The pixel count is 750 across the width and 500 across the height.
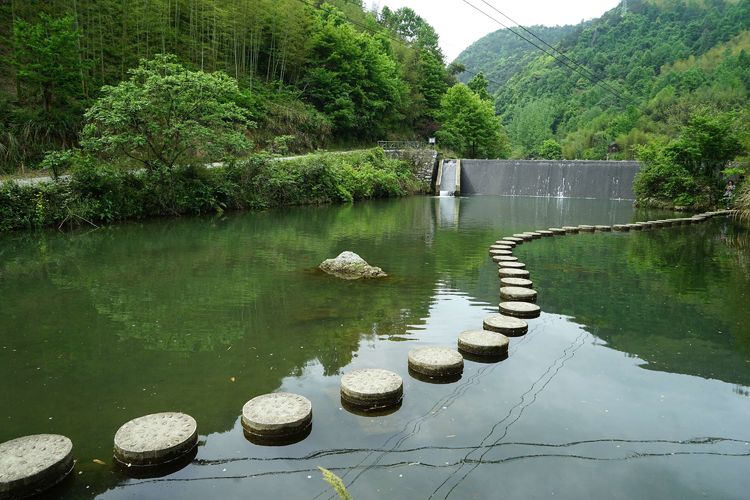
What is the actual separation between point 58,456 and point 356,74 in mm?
32682

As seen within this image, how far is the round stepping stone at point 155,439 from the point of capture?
300cm

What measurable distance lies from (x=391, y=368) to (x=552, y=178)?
26.0 meters

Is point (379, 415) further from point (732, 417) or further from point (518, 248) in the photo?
point (518, 248)

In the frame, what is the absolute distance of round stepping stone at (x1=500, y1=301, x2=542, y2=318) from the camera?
19.7 feet

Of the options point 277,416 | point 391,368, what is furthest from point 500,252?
point 277,416

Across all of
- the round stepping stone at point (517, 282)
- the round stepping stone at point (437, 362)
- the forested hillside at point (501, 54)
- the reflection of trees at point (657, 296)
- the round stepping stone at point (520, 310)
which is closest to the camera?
the round stepping stone at point (437, 362)

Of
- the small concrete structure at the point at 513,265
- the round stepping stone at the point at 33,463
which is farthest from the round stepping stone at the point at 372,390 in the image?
the small concrete structure at the point at 513,265

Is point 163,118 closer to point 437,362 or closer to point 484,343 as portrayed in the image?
point 484,343

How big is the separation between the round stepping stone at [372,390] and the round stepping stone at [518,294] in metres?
3.10

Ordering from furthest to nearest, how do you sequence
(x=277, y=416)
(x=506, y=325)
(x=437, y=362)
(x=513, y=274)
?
(x=513, y=274)
(x=506, y=325)
(x=437, y=362)
(x=277, y=416)

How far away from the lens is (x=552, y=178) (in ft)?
92.2

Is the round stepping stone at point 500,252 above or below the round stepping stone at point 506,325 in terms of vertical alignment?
above

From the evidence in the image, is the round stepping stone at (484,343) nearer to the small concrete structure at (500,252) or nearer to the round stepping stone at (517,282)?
the round stepping stone at (517,282)

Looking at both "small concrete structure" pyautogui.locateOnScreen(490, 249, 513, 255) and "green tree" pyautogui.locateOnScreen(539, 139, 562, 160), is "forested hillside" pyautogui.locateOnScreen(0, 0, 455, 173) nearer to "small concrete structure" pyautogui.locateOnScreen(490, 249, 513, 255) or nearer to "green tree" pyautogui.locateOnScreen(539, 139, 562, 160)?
"small concrete structure" pyautogui.locateOnScreen(490, 249, 513, 255)
